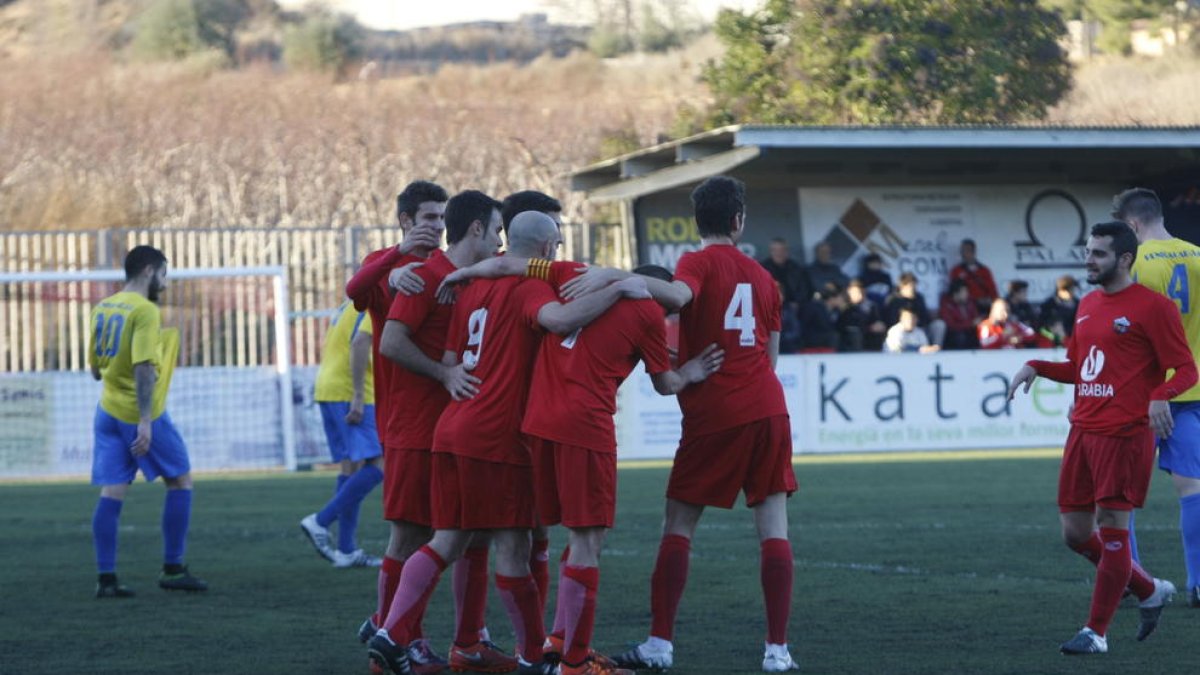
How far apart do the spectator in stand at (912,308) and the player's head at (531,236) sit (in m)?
17.1

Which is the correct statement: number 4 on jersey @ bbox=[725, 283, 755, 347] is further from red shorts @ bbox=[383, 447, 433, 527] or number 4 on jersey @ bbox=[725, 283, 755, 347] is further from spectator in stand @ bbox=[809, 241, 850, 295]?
spectator in stand @ bbox=[809, 241, 850, 295]

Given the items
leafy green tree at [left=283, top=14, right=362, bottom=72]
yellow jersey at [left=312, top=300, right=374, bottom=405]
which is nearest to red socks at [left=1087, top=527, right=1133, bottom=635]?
yellow jersey at [left=312, top=300, right=374, bottom=405]

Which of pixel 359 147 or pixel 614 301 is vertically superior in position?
pixel 359 147

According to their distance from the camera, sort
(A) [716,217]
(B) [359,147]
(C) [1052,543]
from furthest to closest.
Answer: (B) [359,147] < (C) [1052,543] < (A) [716,217]

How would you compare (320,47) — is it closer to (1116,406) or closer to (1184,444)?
(1184,444)

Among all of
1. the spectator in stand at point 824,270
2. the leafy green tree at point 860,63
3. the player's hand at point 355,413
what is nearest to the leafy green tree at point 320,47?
the leafy green tree at point 860,63

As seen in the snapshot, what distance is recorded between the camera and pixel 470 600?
8.01 m

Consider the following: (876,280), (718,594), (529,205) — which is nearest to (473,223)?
(529,205)

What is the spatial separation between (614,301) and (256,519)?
892cm

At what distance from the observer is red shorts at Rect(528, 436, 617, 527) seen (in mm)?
7273

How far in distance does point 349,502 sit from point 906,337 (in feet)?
42.2

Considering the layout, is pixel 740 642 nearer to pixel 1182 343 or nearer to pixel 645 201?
pixel 1182 343

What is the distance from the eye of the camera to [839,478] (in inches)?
741

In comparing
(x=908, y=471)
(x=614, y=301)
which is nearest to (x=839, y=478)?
(x=908, y=471)
